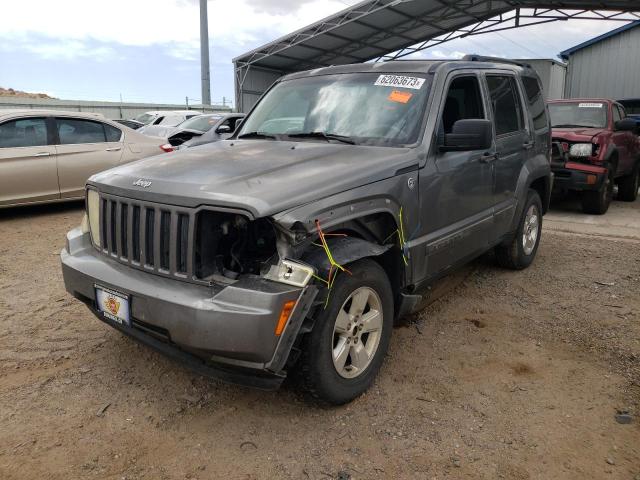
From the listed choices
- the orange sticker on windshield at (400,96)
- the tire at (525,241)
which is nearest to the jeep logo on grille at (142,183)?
the orange sticker on windshield at (400,96)

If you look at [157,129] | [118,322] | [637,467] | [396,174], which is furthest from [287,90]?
[157,129]

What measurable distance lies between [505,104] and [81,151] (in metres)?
6.08

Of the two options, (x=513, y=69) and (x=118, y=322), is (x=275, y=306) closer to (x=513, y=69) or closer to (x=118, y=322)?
(x=118, y=322)

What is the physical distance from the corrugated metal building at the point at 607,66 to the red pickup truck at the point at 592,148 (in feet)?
48.5

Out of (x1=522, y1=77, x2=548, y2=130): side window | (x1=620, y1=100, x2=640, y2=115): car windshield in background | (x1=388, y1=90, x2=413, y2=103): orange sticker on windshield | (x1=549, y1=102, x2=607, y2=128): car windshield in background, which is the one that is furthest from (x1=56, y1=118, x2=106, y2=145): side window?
(x1=620, y1=100, x2=640, y2=115): car windshield in background

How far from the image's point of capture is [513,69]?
5.02 metres

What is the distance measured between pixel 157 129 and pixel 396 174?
39.0 feet

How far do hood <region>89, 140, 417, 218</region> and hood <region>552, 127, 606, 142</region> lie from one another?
6114 millimetres

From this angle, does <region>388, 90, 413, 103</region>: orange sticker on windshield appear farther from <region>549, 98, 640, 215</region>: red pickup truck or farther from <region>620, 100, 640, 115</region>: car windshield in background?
<region>620, 100, 640, 115</region>: car windshield in background

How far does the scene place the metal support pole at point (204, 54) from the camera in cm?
2462

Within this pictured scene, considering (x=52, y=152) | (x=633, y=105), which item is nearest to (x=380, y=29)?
(x=633, y=105)

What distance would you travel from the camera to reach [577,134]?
841 centimetres

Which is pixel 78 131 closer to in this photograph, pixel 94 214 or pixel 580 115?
pixel 94 214

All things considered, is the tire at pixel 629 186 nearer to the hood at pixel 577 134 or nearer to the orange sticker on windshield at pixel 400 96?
the hood at pixel 577 134
